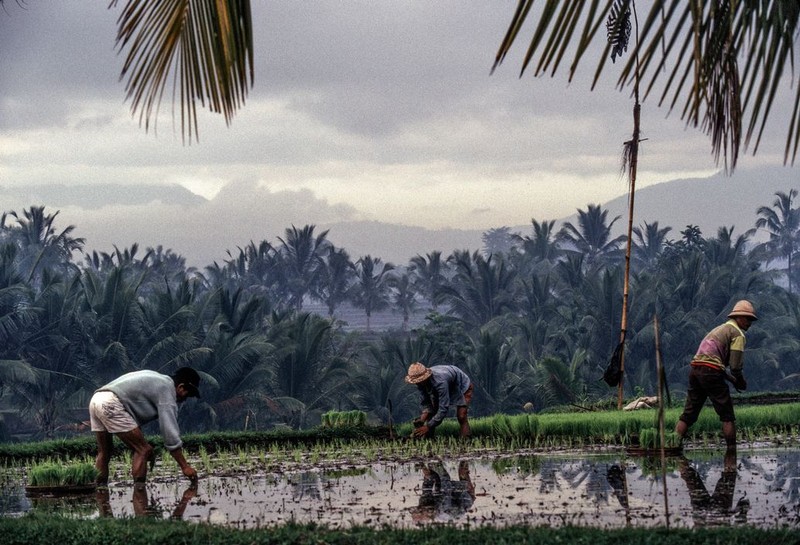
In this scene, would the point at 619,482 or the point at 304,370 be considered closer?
the point at 619,482

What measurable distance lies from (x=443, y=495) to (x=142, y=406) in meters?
2.65

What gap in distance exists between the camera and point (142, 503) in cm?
956

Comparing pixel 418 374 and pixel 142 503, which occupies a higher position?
pixel 418 374

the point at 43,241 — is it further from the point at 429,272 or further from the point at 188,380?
the point at 188,380

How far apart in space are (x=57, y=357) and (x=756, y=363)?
93.8 ft

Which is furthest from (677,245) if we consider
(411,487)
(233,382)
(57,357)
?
(411,487)

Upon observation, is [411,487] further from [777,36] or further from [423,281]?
→ [423,281]

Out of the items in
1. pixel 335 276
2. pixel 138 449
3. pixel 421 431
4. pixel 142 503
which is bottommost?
pixel 142 503

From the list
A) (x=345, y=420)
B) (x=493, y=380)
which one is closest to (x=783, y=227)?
(x=493, y=380)

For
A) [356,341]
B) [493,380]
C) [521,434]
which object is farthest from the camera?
[356,341]

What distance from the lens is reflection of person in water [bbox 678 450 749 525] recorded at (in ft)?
25.5

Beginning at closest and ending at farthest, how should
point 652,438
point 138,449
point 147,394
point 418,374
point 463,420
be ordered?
point 147,394 → point 138,449 → point 652,438 → point 418,374 → point 463,420

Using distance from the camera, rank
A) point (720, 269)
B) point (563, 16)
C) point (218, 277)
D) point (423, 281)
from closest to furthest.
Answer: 1. point (563, 16)
2. point (720, 269)
3. point (218, 277)
4. point (423, 281)

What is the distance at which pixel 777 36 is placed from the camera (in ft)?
16.0
